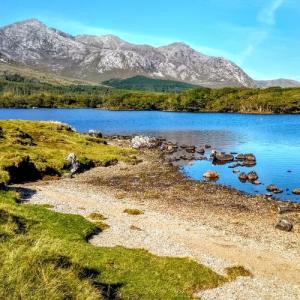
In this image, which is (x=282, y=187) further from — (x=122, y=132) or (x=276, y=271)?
(x=122, y=132)

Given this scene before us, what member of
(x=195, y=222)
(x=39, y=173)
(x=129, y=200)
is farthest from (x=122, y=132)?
(x=195, y=222)

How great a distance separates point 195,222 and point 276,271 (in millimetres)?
14542

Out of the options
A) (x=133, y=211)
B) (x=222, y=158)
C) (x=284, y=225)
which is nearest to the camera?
(x=284, y=225)

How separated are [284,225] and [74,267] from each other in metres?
30.4

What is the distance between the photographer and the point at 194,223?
148 ft

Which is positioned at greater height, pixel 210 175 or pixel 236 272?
pixel 236 272

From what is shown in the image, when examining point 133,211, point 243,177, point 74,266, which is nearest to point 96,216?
point 133,211

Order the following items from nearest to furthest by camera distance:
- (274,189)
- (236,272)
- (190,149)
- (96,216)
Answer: (236,272) → (96,216) → (274,189) → (190,149)

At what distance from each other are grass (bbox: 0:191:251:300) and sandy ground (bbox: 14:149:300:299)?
204 centimetres

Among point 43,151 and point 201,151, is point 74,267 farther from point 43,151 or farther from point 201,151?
point 201,151

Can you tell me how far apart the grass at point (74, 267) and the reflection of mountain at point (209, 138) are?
8982 centimetres

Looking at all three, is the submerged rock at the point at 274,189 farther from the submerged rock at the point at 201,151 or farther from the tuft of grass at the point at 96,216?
the submerged rock at the point at 201,151

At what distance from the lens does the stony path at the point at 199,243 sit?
28281mm

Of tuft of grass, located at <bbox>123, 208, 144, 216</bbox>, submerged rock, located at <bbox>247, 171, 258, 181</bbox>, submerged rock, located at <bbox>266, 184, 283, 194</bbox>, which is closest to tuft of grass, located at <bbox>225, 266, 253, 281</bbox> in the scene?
tuft of grass, located at <bbox>123, 208, 144, 216</bbox>
